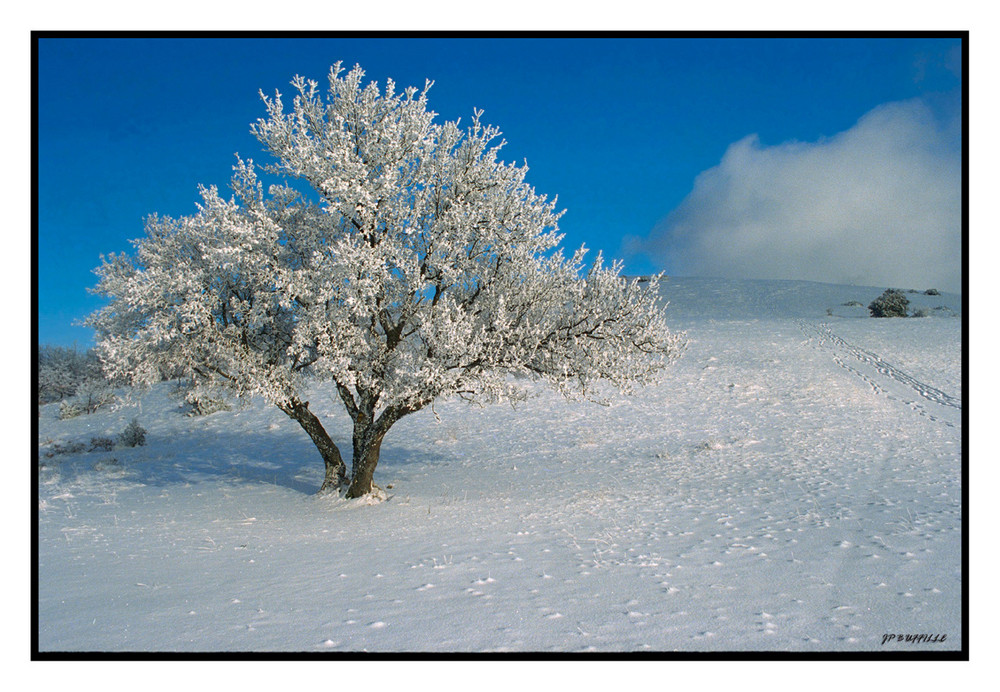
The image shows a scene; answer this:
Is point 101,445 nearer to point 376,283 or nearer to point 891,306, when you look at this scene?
point 376,283

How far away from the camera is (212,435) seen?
23703mm

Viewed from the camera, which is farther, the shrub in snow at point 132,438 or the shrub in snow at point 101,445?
the shrub in snow at point 132,438

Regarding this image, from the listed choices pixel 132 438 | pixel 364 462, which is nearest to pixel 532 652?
pixel 364 462

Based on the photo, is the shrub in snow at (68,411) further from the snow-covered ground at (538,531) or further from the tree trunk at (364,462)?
the tree trunk at (364,462)

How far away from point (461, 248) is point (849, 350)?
31.8 meters

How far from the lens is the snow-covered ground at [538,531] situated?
5.90 m

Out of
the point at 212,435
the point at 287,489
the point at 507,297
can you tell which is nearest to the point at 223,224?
the point at 507,297

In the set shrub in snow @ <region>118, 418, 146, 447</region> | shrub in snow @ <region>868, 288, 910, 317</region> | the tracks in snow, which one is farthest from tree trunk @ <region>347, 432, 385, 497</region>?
shrub in snow @ <region>868, 288, 910, 317</region>

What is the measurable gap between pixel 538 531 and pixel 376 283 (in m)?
5.62

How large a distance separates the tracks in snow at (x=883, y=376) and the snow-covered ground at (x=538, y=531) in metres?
0.24

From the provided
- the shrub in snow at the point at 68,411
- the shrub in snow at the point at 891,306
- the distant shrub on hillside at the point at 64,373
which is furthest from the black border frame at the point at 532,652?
the shrub in snow at the point at 891,306

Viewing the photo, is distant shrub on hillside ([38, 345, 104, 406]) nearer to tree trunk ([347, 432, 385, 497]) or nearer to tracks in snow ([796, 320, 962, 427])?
tree trunk ([347, 432, 385, 497])

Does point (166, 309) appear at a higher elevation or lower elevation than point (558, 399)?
higher

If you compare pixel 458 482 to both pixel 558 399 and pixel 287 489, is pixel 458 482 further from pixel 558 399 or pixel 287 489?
pixel 558 399
